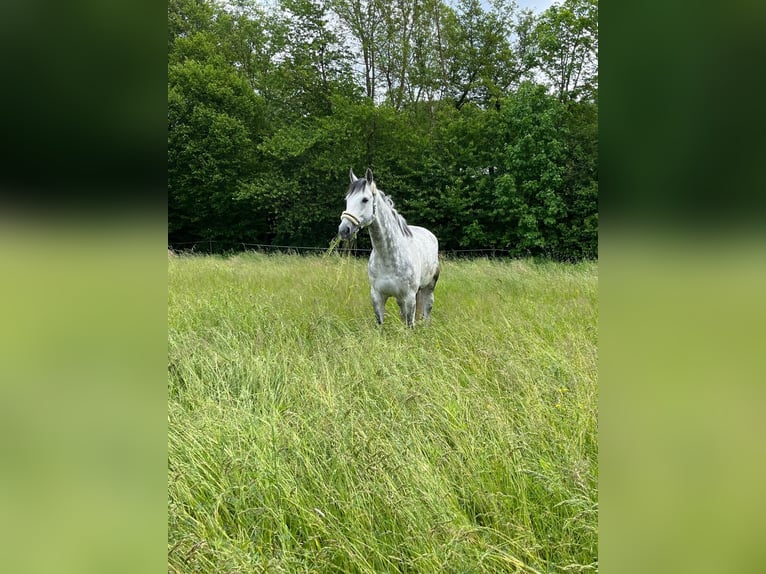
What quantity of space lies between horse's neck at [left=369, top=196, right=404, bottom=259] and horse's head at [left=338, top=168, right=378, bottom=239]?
5.5 inches

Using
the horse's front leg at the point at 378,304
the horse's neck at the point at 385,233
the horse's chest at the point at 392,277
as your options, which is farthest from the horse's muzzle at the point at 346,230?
the horse's front leg at the point at 378,304

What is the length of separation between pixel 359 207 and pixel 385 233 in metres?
0.45

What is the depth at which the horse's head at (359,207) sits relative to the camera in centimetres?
369

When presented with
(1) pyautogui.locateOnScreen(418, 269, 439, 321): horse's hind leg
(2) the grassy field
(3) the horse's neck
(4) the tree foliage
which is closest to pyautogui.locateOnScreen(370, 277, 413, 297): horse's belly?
(3) the horse's neck

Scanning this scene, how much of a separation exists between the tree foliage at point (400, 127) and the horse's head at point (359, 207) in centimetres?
1204

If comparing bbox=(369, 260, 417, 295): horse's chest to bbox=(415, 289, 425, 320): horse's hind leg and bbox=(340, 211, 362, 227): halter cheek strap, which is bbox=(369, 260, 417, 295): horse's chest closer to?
bbox=(340, 211, 362, 227): halter cheek strap

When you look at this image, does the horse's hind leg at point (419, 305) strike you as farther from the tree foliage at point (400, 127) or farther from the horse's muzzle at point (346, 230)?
the tree foliage at point (400, 127)

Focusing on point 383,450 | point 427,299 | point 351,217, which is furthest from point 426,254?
point 383,450

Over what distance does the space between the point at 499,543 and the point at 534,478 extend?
14.8 inches

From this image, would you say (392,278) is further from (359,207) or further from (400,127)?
(400,127)

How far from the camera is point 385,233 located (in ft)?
13.6

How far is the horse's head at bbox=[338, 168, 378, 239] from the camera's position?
12.1 feet
